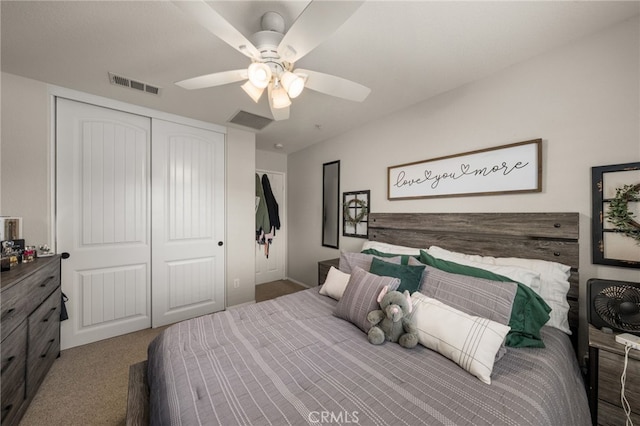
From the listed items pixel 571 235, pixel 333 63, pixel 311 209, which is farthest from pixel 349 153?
pixel 571 235

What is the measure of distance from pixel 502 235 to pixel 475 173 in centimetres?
53

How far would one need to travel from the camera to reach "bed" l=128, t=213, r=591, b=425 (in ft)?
2.77

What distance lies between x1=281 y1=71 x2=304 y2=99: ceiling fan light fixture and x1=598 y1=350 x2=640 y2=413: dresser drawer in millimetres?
1953

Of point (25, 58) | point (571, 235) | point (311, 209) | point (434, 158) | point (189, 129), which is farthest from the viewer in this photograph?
point (311, 209)

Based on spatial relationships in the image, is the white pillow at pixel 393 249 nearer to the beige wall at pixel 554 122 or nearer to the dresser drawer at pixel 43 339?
the beige wall at pixel 554 122

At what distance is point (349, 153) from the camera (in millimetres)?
3082

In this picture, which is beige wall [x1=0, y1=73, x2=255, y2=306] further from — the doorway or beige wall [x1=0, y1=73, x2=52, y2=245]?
the doorway

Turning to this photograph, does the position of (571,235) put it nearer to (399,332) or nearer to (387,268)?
(387,268)

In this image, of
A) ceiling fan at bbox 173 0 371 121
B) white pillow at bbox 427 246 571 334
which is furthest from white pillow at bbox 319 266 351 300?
ceiling fan at bbox 173 0 371 121

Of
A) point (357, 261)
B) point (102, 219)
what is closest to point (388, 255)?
point (357, 261)

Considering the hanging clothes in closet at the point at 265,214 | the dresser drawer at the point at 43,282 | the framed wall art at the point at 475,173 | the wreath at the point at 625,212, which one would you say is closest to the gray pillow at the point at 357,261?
the framed wall art at the point at 475,173

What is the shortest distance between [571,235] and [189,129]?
140 inches

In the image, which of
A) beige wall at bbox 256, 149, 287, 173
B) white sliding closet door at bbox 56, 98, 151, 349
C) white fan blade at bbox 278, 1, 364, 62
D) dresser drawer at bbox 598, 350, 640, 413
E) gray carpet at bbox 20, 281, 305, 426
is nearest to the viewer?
white fan blade at bbox 278, 1, 364, 62

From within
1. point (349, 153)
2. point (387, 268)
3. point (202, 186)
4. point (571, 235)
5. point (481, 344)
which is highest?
point (349, 153)
